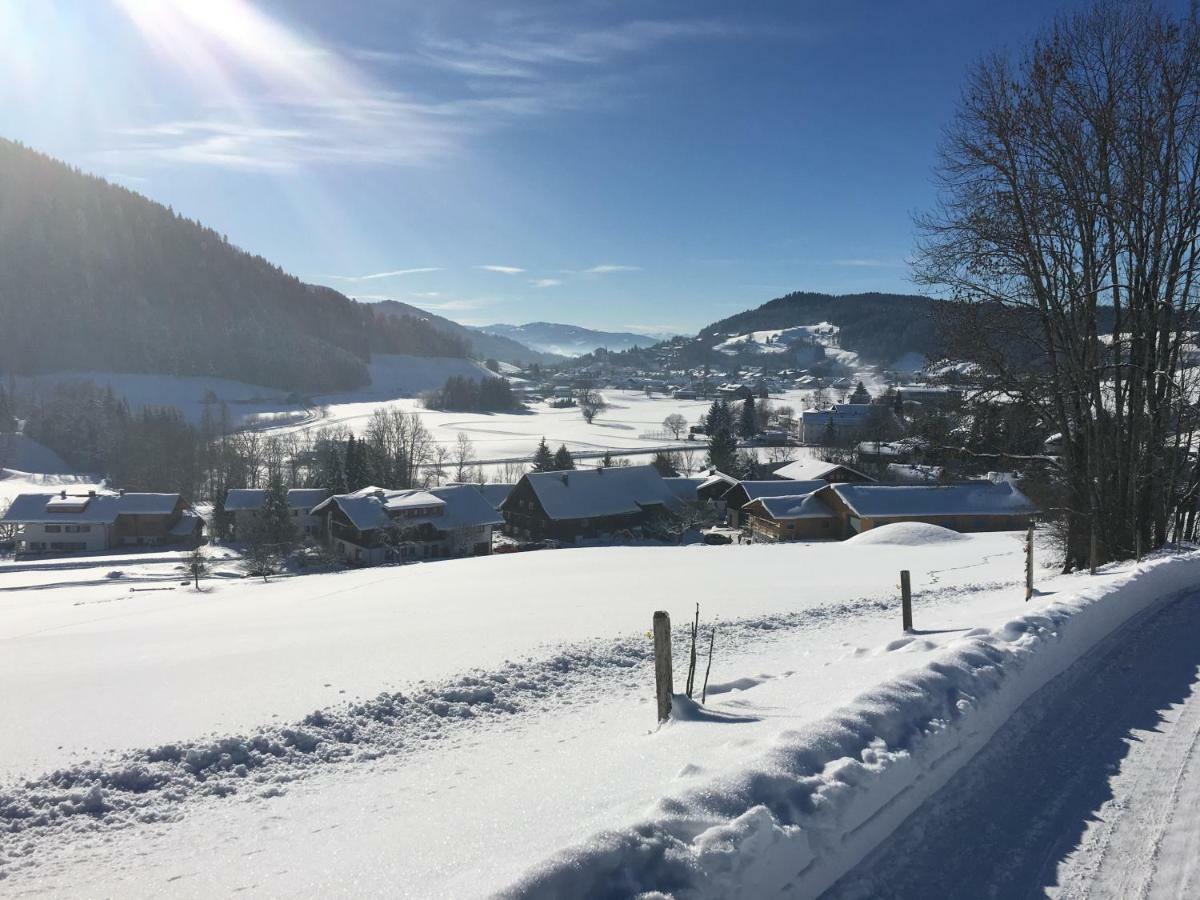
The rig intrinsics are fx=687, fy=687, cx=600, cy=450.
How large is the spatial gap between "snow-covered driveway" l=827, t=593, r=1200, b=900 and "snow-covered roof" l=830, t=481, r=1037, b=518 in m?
37.7

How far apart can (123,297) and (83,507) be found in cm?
14329

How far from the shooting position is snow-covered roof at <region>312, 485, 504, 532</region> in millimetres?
41438

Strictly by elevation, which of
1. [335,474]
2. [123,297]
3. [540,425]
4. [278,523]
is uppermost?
[123,297]

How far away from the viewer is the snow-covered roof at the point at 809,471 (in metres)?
56.6

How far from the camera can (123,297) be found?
164500 mm

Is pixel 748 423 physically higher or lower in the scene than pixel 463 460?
higher

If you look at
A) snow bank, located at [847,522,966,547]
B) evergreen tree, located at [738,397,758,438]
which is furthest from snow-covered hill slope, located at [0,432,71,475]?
snow bank, located at [847,522,966,547]

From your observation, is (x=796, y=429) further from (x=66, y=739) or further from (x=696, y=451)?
(x=66, y=739)

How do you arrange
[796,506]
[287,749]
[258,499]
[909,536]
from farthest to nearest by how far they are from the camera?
[258,499] < [796,506] < [909,536] < [287,749]

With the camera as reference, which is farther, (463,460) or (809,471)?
(463,460)

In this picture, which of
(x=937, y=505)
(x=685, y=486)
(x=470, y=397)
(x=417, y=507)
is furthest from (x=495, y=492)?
(x=470, y=397)

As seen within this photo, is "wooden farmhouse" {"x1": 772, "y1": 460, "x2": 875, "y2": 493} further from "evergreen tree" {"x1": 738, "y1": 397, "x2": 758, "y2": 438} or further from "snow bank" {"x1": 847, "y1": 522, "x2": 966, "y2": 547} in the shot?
"evergreen tree" {"x1": 738, "y1": 397, "x2": 758, "y2": 438}

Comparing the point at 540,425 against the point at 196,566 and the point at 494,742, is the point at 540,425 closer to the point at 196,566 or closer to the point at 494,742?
the point at 196,566

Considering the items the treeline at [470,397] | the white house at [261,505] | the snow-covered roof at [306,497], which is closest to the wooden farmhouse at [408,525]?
the white house at [261,505]
